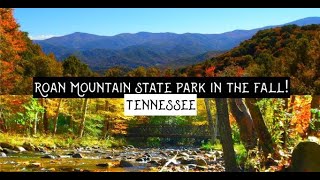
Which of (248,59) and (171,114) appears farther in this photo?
(248,59)

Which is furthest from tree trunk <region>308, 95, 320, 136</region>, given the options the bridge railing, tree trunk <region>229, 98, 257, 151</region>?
the bridge railing

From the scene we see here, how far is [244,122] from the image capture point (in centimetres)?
1327

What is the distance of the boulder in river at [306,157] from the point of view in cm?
1295

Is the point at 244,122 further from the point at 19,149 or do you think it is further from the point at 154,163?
the point at 19,149

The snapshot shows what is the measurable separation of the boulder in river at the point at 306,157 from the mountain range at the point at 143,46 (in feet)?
7.35

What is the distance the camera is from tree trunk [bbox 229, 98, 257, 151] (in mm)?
13211

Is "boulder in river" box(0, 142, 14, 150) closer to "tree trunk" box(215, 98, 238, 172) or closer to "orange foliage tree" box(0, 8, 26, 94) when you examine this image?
"orange foliage tree" box(0, 8, 26, 94)

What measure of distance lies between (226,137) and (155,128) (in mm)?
1171

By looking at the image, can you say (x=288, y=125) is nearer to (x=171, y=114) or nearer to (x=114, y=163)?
(x=171, y=114)

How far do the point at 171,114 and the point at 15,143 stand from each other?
8.78 ft

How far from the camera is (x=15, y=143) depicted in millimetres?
13516

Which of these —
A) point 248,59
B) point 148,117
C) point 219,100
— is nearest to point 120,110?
point 148,117

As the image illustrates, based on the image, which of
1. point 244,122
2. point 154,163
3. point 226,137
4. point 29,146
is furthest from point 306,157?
point 29,146

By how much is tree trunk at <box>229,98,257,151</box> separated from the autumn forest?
2cm
